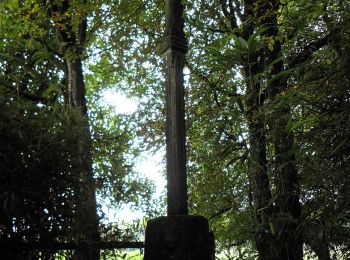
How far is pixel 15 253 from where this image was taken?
3660 mm

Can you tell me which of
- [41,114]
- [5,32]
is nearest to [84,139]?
[41,114]

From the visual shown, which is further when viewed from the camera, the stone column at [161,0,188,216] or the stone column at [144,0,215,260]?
the stone column at [161,0,188,216]

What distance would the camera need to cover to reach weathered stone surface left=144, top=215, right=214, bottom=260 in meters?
3.33

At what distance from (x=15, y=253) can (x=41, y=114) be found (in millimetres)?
1431

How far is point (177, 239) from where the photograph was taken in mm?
3346

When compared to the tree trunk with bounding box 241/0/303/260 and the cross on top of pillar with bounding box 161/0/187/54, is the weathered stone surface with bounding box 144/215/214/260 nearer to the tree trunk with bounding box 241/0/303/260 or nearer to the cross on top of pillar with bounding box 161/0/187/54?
the tree trunk with bounding box 241/0/303/260

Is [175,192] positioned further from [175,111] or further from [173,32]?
[173,32]

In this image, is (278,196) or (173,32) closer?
(173,32)

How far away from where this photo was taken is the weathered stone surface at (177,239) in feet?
10.9

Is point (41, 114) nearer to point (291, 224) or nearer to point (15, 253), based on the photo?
point (15, 253)

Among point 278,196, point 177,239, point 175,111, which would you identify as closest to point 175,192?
point 177,239

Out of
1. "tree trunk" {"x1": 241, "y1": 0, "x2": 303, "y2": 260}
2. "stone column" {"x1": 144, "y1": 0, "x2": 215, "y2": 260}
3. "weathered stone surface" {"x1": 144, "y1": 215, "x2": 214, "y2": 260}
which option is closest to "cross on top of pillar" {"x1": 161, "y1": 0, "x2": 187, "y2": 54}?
"stone column" {"x1": 144, "y1": 0, "x2": 215, "y2": 260}

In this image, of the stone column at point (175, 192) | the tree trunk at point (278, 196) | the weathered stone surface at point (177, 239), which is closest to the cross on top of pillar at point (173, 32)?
the stone column at point (175, 192)

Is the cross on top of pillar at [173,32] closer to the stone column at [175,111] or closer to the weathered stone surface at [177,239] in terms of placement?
the stone column at [175,111]
